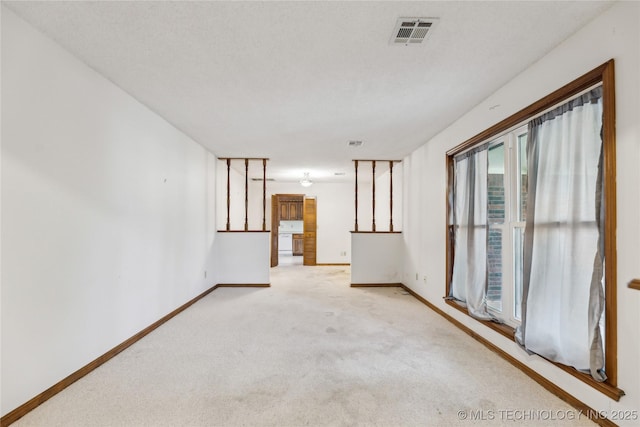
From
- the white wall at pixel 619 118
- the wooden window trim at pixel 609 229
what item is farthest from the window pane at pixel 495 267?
the wooden window trim at pixel 609 229

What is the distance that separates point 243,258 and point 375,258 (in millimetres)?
2516

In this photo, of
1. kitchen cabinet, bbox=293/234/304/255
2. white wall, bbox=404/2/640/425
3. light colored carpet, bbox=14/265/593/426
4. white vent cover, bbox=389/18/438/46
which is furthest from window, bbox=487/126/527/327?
kitchen cabinet, bbox=293/234/304/255

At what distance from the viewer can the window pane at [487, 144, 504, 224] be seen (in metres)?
2.88

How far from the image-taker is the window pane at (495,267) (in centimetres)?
289

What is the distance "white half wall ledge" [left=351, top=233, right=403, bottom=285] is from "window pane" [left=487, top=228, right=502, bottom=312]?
275cm

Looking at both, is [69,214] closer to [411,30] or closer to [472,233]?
[411,30]

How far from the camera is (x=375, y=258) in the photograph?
5.70m

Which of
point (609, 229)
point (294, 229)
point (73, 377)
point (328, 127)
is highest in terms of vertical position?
point (328, 127)

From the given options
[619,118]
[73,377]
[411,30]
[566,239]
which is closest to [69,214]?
[73,377]

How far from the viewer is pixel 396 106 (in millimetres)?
3119

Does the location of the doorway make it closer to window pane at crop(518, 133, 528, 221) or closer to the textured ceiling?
the textured ceiling

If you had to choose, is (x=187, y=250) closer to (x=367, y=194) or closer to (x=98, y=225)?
(x=98, y=225)

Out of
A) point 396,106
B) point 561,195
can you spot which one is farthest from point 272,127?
point 561,195

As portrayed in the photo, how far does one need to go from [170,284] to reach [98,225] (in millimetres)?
1490
